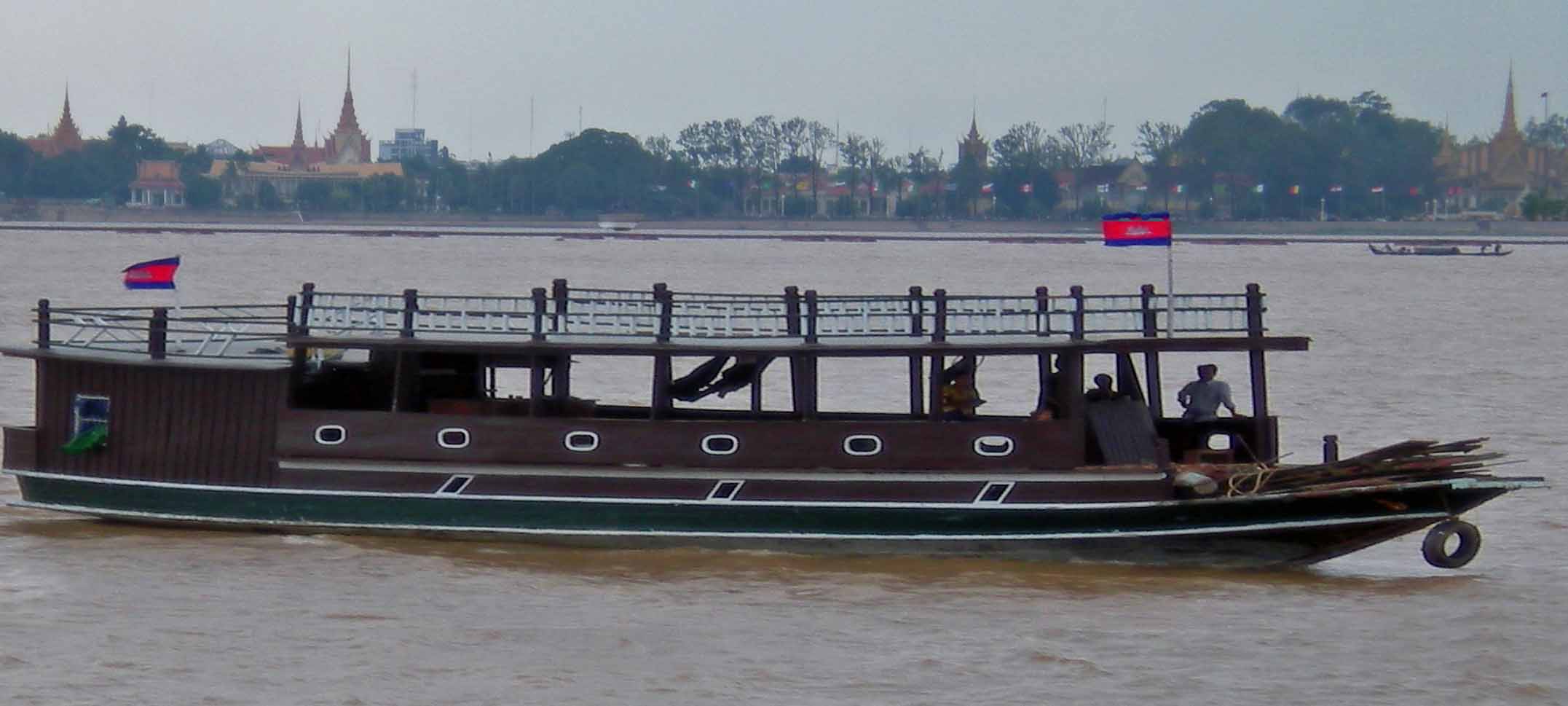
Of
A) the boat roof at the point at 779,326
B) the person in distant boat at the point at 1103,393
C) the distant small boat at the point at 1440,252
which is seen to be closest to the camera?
the boat roof at the point at 779,326

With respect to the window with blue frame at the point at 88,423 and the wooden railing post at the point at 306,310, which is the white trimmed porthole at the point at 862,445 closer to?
the wooden railing post at the point at 306,310

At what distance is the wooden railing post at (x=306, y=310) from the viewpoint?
22125mm

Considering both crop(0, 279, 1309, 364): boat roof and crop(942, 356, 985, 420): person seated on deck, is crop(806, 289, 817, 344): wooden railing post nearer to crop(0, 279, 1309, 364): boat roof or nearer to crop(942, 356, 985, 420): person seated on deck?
crop(0, 279, 1309, 364): boat roof

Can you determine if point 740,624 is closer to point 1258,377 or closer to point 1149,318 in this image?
point 1149,318

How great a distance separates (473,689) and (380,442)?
564 cm

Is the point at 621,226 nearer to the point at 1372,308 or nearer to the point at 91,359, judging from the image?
the point at 1372,308

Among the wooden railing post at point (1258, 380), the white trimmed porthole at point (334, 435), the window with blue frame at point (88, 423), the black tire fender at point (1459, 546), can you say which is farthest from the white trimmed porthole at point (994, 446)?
the window with blue frame at point (88, 423)

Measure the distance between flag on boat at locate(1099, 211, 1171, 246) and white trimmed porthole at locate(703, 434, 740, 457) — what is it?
3.95m

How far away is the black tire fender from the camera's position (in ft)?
70.4

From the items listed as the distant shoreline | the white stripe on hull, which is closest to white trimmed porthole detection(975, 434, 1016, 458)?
the white stripe on hull

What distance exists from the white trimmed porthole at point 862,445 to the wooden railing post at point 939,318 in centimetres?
106

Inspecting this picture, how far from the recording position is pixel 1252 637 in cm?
1912

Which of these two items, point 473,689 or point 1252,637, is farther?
point 1252,637

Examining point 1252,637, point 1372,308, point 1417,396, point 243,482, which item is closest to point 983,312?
point 1252,637
